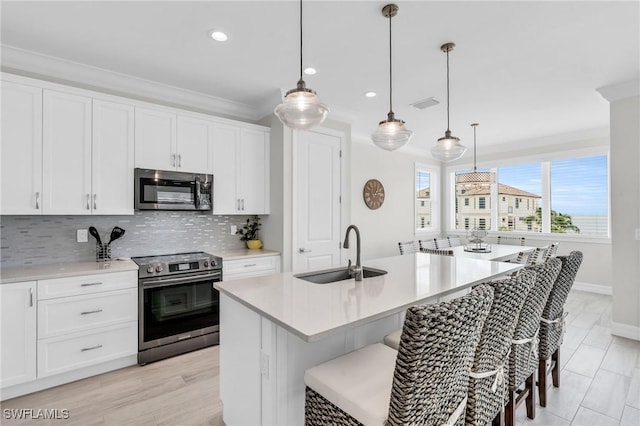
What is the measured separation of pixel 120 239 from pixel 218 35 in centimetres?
216

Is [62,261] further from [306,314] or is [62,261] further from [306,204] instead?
[306,314]

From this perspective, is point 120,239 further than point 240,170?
No

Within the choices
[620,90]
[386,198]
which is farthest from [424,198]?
[620,90]

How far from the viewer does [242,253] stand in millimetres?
3510

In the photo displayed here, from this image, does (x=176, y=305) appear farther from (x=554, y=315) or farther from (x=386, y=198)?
(x=386, y=198)

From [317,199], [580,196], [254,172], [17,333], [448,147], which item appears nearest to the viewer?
[17,333]

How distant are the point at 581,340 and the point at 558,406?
1.50 metres

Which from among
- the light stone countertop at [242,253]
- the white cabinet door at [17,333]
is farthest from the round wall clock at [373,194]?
the white cabinet door at [17,333]

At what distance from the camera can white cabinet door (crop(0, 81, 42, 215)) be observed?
2.37 m

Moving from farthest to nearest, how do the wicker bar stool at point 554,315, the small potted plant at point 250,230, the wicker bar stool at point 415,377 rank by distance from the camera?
the small potted plant at point 250,230 → the wicker bar stool at point 554,315 → the wicker bar stool at point 415,377

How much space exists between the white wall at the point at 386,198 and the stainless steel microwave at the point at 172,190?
265cm

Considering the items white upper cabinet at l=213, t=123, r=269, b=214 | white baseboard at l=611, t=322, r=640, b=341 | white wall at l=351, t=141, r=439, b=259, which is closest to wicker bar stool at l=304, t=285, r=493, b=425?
white upper cabinet at l=213, t=123, r=269, b=214

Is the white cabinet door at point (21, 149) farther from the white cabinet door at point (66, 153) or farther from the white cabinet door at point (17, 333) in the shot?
the white cabinet door at point (17, 333)

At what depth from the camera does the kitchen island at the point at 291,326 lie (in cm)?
134
